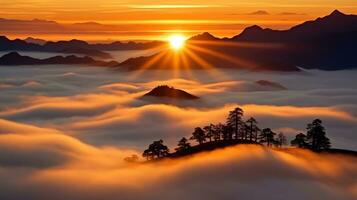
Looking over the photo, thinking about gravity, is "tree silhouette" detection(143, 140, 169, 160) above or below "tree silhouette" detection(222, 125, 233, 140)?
below

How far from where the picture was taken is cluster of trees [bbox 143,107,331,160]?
14675 cm

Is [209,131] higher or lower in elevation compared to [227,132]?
higher

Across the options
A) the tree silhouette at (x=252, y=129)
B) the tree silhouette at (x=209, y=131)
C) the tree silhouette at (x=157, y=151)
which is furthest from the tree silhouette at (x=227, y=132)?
the tree silhouette at (x=157, y=151)

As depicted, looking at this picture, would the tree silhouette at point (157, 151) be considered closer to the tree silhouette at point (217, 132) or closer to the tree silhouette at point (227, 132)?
the tree silhouette at point (217, 132)

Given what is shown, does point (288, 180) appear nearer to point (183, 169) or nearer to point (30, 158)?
point (183, 169)

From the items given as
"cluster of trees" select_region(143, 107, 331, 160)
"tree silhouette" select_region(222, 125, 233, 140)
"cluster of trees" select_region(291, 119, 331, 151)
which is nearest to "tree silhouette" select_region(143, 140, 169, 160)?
"cluster of trees" select_region(143, 107, 331, 160)

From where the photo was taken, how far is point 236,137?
15950 centimetres

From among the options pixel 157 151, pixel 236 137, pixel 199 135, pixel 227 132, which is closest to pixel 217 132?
pixel 227 132

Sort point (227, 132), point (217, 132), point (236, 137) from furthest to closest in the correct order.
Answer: point (236, 137), point (227, 132), point (217, 132)

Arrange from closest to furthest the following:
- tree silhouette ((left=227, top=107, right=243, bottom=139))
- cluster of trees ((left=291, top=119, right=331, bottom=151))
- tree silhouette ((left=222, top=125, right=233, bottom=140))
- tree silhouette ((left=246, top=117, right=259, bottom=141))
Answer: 1. cluster of trees ((left=291, top=119, right=331, bottom=151))
2. tree silhouette ((left=222, top=125, right=233, bottom=140))
3. tree silhouette ((left=246, top=117, right=259, bottom=141))
4. tree silhouette ((left=227, top=107, right=243, bottom=139))

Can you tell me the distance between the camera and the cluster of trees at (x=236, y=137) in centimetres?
14675

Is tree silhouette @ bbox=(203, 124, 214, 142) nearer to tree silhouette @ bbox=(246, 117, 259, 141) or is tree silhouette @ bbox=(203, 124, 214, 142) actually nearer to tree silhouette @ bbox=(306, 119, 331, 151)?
tree silhouette @ bbox=(246, 117, 259, 141)

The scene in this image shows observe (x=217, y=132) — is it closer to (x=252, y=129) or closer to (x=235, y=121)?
(x=235, y=121)

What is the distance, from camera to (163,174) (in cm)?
13350
